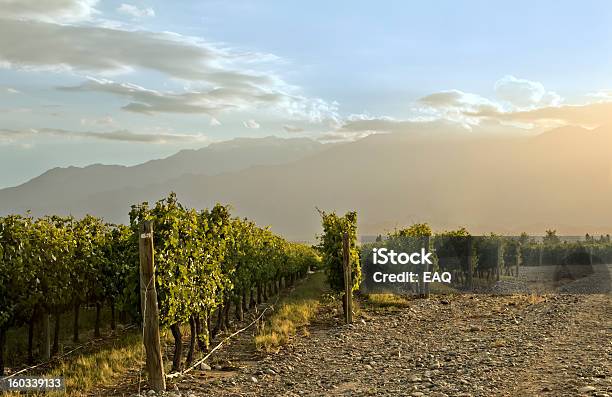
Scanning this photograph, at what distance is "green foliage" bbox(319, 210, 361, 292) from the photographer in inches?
975

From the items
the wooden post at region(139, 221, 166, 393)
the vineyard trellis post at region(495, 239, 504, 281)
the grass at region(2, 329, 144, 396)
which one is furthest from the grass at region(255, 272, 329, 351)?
the vineyard trellis post at region(495, 239, 504, 281)

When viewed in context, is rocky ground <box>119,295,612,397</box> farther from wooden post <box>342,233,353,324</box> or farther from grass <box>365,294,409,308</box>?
grass <box>365,294,409,308</box>

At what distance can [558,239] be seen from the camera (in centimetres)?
7712

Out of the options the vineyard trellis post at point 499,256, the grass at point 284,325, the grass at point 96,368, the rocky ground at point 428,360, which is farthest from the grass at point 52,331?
the vineyard trellis post at point 499,256

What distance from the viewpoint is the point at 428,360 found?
15.3m

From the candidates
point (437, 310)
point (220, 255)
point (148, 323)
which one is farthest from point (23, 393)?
point (437, 310)

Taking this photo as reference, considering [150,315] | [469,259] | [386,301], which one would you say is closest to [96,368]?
[150,315]

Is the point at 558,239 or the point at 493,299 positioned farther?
the point at 558,239

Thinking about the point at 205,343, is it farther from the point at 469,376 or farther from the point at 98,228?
the point at 98,228

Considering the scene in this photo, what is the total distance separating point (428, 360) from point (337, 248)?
10.0m

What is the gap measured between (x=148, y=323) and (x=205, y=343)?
3.80 m

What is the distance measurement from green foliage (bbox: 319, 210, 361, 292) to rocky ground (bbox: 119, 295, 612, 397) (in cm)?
151

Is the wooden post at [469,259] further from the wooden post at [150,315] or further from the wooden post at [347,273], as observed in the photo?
the wooden post at [150,315]

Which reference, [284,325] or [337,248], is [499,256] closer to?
[337,248]
